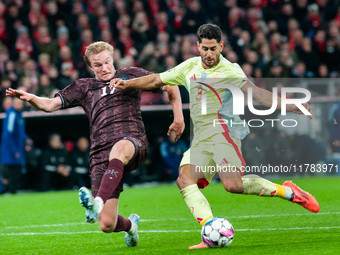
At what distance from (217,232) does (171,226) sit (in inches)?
77.2

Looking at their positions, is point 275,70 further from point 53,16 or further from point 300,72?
point 53,16

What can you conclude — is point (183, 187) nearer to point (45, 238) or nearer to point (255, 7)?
point (45, 238)

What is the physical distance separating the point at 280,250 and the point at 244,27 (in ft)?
34.9

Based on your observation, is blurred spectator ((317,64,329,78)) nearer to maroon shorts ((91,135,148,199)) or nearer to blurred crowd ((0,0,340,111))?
blurred crowd ((0,0,340,111))

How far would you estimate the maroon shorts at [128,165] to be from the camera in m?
5.02

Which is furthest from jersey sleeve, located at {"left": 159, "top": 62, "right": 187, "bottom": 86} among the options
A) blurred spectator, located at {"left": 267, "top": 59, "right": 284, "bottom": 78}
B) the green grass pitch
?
blurred spectator, located at {"left": 267, "top": 59, "right": 284, "bottom": 78}

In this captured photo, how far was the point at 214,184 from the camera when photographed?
11891 millimetres

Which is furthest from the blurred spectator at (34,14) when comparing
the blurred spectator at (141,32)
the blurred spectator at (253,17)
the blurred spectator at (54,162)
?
the blurred spectator at (253,17)

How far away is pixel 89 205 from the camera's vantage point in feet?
14.4

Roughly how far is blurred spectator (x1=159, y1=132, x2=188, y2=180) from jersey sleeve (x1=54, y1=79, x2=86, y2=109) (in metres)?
6.90

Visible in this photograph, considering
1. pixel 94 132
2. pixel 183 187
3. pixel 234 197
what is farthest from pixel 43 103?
pixel 234 197

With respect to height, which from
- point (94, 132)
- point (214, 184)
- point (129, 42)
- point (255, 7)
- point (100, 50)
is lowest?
point (214, 184)

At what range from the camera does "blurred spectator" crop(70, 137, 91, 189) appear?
12.0m

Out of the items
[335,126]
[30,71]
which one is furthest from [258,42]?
[30,71]
